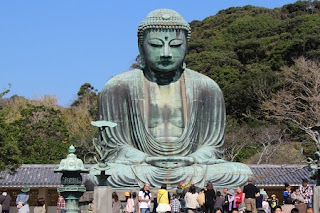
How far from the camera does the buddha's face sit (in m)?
Answer: 19.3

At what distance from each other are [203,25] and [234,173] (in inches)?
1836

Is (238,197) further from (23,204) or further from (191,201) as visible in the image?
(23,204)

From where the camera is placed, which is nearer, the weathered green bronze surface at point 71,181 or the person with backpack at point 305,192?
the weathered green bronze surface at point 71,181

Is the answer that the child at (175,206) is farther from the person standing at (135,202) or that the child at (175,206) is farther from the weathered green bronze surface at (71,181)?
the weathered green bronze surface at (71,181)

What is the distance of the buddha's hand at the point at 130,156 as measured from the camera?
18.4m

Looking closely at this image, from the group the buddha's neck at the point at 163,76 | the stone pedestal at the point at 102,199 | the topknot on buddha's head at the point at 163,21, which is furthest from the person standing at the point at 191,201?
the topknot on buddha's head at the point at 163,21

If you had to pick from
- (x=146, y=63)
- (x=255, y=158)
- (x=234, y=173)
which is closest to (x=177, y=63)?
(x=146, y=63)

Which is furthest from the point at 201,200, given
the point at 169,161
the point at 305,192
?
the point at 169,161

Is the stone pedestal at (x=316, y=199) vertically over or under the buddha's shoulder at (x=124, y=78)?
under

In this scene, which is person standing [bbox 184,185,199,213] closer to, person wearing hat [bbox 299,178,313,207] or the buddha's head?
person wearing hat [bbox 299,178,313,207]

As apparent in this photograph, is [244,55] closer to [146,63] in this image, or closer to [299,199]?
[146,63]

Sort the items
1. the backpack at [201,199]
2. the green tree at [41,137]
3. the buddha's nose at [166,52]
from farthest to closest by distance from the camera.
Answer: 1. the green tree at [41,137]
2. the buddha's nose at [166,52]
3. the backpack at [201,199]

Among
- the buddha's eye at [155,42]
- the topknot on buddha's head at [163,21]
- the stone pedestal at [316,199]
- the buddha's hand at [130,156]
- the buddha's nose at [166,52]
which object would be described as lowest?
the stone pedestal at [316,199]

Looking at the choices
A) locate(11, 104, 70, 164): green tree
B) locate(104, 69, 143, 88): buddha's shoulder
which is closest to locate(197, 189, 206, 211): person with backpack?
locate(104, 69, 143, 88): buddha's shoulder
